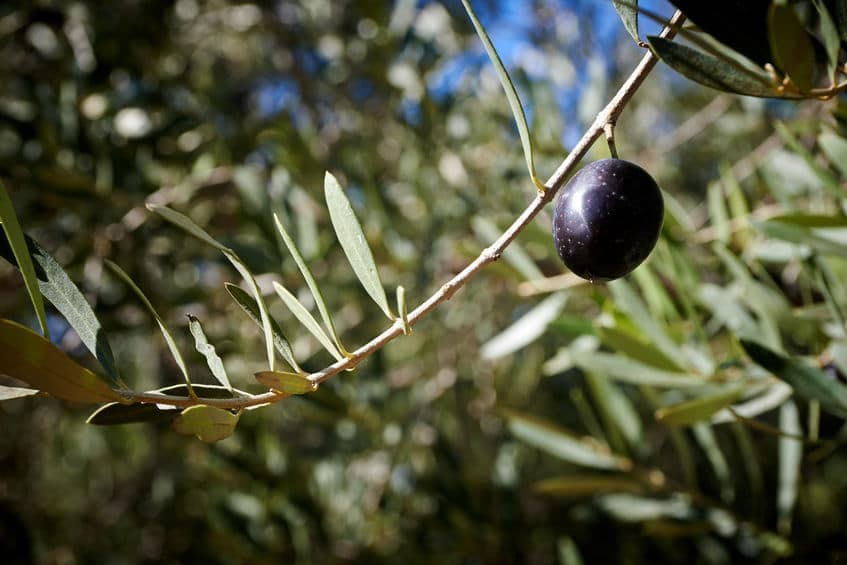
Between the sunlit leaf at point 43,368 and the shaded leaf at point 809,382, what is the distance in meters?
0.58

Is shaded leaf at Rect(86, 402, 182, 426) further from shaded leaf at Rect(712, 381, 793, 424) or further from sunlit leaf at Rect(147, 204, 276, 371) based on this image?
shaded leaf at Rect(712, 381, 793, 424)

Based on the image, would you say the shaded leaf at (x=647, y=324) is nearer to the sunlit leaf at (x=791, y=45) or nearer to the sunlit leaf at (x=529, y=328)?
the sunlit leaf at (x=529, y=328)

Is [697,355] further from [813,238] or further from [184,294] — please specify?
[184,294]

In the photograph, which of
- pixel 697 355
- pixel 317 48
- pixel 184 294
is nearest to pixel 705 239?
pixel 697 355

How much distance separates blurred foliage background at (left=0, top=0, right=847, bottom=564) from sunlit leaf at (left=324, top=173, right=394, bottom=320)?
391mm

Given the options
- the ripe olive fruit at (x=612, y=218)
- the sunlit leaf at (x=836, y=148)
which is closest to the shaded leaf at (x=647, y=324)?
the sunlit leaf at (x=836, y=148)

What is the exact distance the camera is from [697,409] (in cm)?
73

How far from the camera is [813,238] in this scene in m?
0.76

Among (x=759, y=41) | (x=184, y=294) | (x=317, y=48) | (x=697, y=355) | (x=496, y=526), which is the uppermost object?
(x=759, y=41)

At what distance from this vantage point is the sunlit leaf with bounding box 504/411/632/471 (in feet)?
3.68

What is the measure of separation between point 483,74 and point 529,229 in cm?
96

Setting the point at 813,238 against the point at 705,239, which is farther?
the point at 705,239

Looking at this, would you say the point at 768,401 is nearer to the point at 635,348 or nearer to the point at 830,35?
the point at 635,348

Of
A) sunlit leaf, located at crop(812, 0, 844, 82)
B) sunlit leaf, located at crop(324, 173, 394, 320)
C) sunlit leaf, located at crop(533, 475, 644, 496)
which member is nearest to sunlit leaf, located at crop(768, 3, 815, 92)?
sunlit leaf, located at crop(812, 0, 844, 82)
